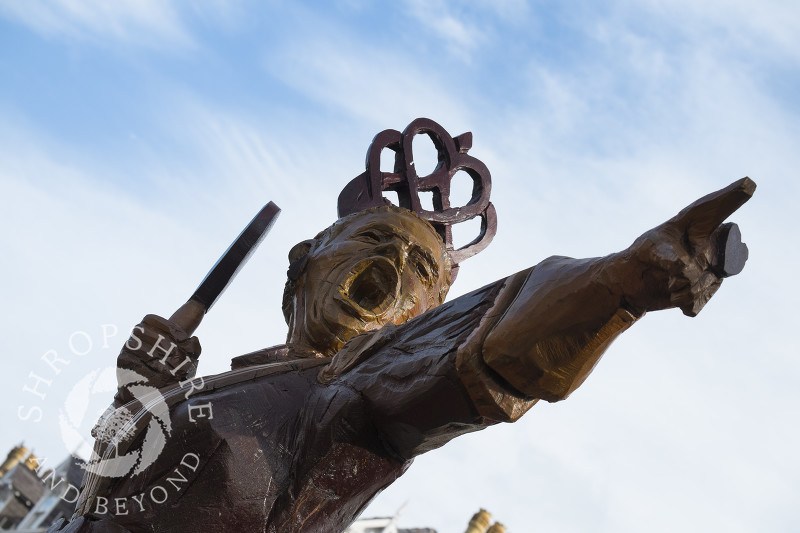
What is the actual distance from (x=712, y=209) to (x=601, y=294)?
356 mm

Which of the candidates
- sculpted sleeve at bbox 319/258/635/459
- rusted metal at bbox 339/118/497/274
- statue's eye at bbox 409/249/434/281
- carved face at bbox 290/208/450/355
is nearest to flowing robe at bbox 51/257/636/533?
sculpted sleeve at bbox 319/258/635/459

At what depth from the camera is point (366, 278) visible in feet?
12.6

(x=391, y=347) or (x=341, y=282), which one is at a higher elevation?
(x=341, y=282)

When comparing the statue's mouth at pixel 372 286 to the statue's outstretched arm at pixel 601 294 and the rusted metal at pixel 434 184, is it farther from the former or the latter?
the statue's outstretched arm at pixel 601 294

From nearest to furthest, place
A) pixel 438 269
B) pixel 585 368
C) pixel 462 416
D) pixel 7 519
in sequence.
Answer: pixel 585 368 < pixel 462 416 < pixel 438 269 < pixel 7 519

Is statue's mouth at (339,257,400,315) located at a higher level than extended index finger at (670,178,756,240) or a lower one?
higher

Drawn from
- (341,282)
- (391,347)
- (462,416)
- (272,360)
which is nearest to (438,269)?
(341,282)

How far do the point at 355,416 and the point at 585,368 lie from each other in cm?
82

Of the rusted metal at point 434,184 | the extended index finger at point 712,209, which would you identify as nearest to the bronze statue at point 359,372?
the extended index finger at point 712,209

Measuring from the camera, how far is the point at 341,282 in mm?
3857

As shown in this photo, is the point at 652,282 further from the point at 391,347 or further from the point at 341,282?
the point at 341,282

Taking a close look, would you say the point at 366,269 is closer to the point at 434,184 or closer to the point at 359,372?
the point at 359,372

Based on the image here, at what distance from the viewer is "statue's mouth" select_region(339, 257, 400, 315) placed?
3789 millimetres

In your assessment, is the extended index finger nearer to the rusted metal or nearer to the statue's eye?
the statue's eye
